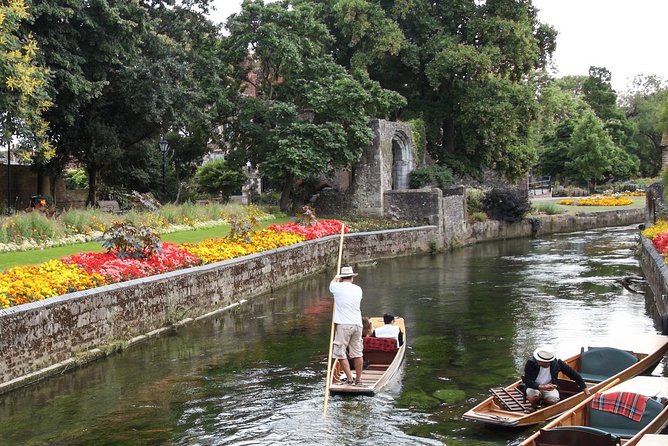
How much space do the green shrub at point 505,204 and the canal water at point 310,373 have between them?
1554 cm

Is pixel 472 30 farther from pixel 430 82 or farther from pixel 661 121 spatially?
pixel 661 121

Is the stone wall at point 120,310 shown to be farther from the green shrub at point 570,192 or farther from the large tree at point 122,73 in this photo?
the green shrub at point 570,192

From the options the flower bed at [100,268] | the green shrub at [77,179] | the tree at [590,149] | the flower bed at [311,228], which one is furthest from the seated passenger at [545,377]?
the tree at [590,149]

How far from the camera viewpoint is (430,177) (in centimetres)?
3800

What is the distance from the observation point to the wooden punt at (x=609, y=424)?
752cm

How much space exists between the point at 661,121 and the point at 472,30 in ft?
71.7

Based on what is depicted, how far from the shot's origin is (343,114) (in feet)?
108

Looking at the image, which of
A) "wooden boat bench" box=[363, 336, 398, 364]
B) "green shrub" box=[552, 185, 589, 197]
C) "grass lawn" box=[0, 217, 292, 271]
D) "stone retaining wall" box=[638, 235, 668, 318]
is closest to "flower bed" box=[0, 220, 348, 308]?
"grass lawn" box=[0, 217, 292, 271]

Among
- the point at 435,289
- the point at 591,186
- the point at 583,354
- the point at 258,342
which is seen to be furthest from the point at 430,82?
the point at 591,186

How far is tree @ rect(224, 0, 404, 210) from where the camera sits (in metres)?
31.7

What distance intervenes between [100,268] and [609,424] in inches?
390

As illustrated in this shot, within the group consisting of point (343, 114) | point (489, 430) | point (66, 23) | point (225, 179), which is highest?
Answer: point (66, 23)

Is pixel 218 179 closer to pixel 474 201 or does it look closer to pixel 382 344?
pixel 474 201

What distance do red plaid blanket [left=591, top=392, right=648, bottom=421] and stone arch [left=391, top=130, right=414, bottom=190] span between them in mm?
29365
